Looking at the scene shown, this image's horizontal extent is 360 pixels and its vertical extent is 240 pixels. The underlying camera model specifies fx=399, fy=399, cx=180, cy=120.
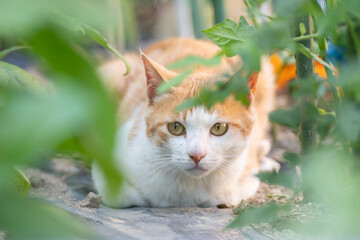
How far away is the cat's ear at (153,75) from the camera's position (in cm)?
164

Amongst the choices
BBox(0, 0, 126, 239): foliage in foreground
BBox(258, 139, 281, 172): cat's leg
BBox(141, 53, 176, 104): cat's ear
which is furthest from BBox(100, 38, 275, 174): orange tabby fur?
BBox(0, 0, 126, 239): foliage in foreground

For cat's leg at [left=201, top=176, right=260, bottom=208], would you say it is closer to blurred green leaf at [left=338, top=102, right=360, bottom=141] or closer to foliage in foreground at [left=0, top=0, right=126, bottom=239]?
blurred green leaf at [left=338, top=102, right=360, bottom=141]

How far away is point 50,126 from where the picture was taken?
37cm

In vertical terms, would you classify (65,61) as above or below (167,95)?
below

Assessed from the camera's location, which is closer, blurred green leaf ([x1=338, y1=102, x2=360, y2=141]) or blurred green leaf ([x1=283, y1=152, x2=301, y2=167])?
blurred green leaf ([x1=338, y1=102, x2=360, y2=141])

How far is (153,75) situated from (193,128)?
0.95 feet

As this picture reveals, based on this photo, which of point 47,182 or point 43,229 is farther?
point 47,182

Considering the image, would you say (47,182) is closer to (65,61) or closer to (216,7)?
(216,7)

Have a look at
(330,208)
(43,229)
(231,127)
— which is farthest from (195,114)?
(43,229)

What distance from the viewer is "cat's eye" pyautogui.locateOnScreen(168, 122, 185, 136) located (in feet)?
5.44

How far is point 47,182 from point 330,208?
54.0 inches

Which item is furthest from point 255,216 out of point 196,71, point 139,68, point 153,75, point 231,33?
point 139,68

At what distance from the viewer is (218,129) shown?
1.65 m

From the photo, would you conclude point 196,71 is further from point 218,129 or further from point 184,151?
point 184,151
